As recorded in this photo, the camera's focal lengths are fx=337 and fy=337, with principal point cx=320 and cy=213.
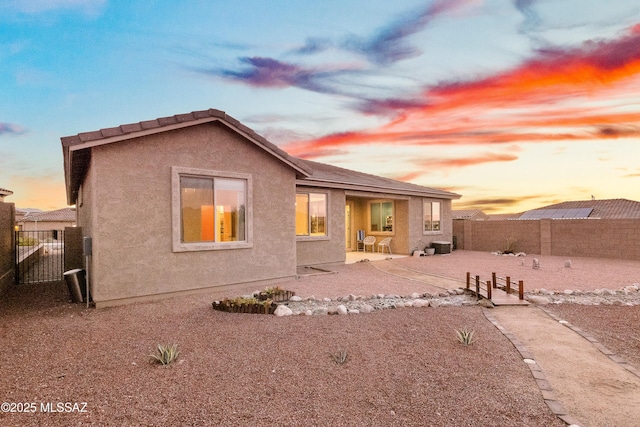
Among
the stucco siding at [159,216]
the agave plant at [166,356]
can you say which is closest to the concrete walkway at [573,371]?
the agave plant at [166,356]

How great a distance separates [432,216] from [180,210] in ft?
46.9

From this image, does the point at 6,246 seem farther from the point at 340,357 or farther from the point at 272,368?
the point at 340,357

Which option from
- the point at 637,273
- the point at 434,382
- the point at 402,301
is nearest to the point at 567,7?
the point at 637,273

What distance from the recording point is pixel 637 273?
10938 millimetres

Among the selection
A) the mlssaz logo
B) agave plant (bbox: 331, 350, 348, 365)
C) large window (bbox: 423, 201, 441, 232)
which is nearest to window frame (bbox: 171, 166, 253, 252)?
the mlssaz logo

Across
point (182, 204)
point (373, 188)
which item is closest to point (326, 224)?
point (373, 188)

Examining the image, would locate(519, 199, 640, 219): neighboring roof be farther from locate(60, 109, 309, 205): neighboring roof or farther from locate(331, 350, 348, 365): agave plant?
locate(331, 350, 348, 365): agave plant

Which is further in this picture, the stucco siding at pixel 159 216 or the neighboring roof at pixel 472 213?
the neighboring roof at pixel 472 213

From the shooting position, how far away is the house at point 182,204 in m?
6.79

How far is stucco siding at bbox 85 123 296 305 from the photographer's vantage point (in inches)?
267

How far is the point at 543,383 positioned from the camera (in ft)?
11.5

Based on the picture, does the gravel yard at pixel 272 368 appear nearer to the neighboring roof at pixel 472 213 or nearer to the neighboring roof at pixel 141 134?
the neighboring roof at pixel 141 134

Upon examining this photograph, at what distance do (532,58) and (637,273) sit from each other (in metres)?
7.72

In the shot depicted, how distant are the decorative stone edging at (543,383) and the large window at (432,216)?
13254 millimetres
